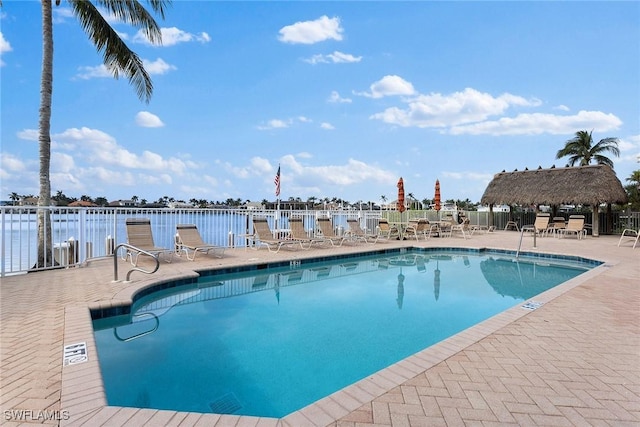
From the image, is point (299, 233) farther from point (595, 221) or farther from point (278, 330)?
point (595, 221)

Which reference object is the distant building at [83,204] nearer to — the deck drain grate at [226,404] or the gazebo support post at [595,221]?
the deck drain grate at [226,404]

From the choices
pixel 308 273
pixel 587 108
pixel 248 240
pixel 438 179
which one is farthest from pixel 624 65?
pixel 248 240

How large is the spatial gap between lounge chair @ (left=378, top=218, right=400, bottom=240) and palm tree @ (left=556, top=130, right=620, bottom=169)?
1882cm

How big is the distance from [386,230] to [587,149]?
66.3ft

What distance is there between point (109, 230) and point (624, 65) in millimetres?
16681

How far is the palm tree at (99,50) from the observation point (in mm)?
7031

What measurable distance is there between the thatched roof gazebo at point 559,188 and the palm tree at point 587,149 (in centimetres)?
646


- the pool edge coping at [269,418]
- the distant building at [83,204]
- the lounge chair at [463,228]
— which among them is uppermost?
the distant building at [83,204]

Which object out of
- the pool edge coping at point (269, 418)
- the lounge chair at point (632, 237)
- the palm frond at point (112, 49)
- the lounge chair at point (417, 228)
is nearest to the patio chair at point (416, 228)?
the lounge chair at point (417, 228)

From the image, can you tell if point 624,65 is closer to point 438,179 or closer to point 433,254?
point 438,179

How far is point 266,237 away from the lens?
964 centimetres

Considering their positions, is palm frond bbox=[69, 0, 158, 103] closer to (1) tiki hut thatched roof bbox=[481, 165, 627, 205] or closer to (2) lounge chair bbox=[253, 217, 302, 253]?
(2) lounge chair bbox=[253, 217, 302, 253]

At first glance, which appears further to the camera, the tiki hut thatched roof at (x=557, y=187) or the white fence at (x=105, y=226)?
the tiki hut thatched roof at (x=557, y=187)

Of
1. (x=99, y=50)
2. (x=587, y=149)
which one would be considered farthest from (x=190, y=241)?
(x=587, y=149)
